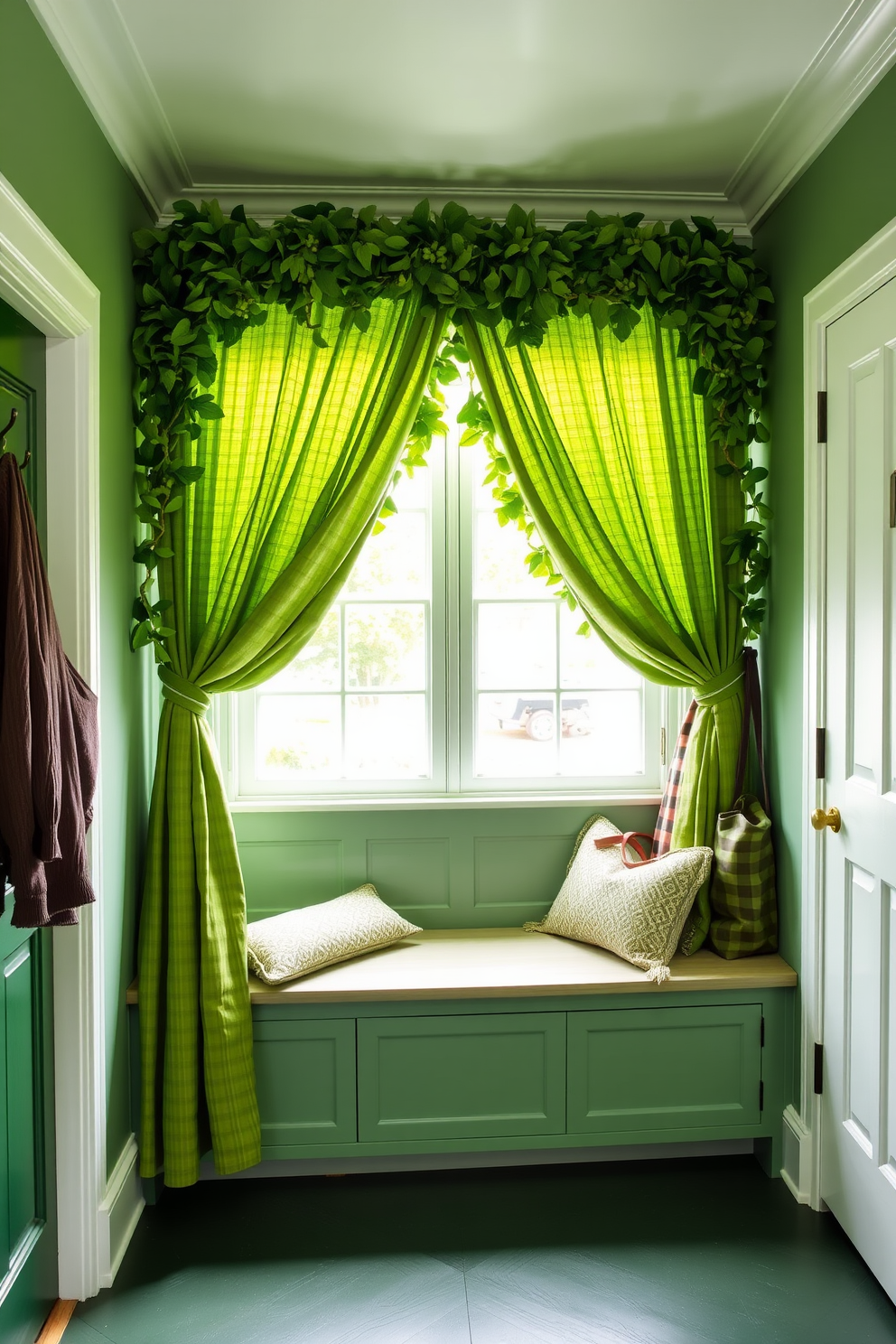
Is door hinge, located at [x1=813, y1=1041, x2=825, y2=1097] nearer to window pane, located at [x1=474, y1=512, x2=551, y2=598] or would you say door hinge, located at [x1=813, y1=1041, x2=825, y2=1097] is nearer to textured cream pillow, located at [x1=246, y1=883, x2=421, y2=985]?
textured cream pillow, located at [x1=246, y1=883, x2=421, y2=985]

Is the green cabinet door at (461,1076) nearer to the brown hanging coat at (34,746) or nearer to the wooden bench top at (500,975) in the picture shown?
the wooden bench top at (500,975)

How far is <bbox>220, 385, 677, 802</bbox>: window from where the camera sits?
285cm

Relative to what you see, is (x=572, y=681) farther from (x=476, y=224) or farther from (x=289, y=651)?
(x=476, y=224)

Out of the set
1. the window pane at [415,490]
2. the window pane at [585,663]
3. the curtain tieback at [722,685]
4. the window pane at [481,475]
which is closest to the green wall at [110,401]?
the window pane at [415,490]

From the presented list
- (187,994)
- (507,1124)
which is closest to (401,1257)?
(507,1124)

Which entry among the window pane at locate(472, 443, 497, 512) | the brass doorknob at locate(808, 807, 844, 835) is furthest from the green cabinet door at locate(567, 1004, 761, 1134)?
the window pane at locate(472, 443, 497, 512)

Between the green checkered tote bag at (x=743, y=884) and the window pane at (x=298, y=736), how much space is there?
3.89 feet

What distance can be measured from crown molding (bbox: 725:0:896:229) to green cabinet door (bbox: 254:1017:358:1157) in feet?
8.24

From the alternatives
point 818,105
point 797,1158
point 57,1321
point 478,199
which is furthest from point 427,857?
point 818,105

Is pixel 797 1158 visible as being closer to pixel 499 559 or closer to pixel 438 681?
pixel 438 681

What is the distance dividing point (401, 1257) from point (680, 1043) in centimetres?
87

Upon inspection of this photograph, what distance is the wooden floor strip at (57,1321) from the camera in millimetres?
1889

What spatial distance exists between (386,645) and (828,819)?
4.53 ft

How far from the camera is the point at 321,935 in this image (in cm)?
247
